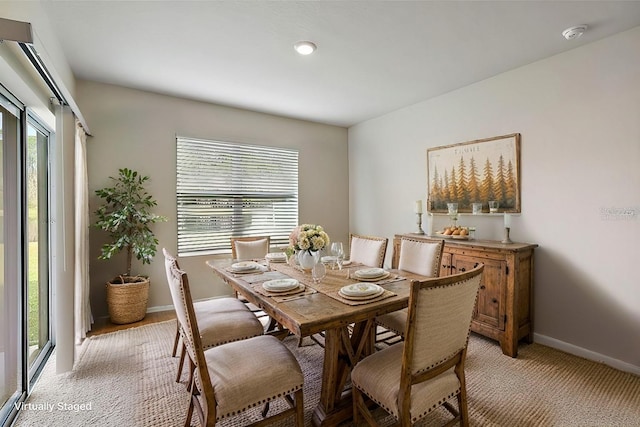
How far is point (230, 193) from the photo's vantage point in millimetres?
4152

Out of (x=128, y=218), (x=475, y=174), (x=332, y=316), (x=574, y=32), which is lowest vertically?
(x=332, y=316)

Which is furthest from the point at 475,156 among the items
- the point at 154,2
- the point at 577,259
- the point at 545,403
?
the point at 154,2

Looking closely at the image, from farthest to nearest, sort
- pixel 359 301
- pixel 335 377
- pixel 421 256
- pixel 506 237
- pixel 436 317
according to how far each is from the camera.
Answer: pixel 506 237, pixel 421 256, pixel 335 377, pixel 359 301, pixel 436 317

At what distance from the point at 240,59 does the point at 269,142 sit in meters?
1.69

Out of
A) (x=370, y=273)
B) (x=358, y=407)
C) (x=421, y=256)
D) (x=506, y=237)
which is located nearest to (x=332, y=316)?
(x=358, y=407)

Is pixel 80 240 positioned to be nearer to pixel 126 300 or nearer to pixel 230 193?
pixel 126 300

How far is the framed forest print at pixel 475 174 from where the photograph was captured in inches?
119

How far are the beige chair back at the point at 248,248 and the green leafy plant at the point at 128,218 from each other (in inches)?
33.5

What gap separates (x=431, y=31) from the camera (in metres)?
2.33

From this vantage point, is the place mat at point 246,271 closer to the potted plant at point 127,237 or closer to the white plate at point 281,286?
the white plate at point 281,286

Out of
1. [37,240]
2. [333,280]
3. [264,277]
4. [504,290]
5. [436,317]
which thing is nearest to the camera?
[436,317]

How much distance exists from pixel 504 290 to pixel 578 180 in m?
1.13

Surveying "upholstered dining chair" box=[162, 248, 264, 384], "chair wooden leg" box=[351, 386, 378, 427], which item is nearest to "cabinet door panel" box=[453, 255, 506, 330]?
"chair wooden leg" box=[351, 386, 378, 427]

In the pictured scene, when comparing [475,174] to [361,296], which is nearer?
[361,296]
